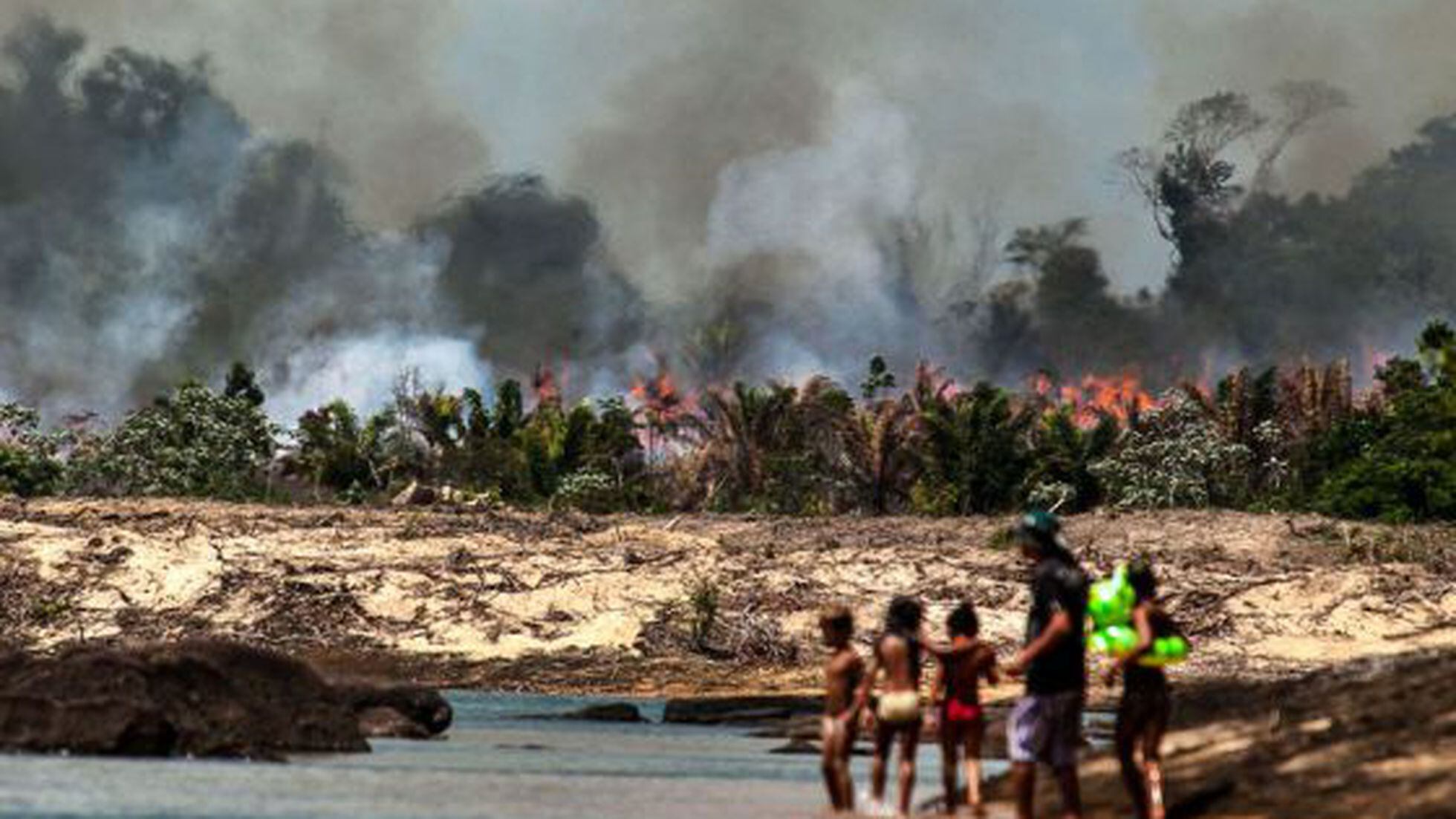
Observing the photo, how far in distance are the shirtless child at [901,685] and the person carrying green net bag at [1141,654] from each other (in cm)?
191

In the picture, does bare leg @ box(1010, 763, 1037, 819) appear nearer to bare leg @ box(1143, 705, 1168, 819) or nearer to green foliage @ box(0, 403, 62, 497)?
bare leg @ box(1143, 705, 1168, 819)

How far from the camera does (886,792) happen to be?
26.5 m

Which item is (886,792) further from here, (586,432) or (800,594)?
(586,432)

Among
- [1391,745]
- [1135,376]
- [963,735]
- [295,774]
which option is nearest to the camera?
[1391,745]

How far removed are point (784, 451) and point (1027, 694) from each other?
76.7 m

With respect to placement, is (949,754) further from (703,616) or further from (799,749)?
(703,616)

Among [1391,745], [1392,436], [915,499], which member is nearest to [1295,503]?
[1392,436]

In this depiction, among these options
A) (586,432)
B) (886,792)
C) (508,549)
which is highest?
(586,432)

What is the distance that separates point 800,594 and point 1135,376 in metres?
90.3

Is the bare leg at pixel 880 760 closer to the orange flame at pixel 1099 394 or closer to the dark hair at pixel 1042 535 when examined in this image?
the dark hair at pixel 1042 535

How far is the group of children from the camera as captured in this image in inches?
757

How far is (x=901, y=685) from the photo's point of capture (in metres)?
Result: 22.5

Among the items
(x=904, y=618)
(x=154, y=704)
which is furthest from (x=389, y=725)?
A: (x=904, y=618)

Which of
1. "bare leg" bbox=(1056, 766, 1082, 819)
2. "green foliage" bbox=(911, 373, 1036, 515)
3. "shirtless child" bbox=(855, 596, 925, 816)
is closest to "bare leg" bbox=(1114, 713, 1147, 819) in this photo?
"bare leg" bbox=(1056, 766, 1082, 819)
